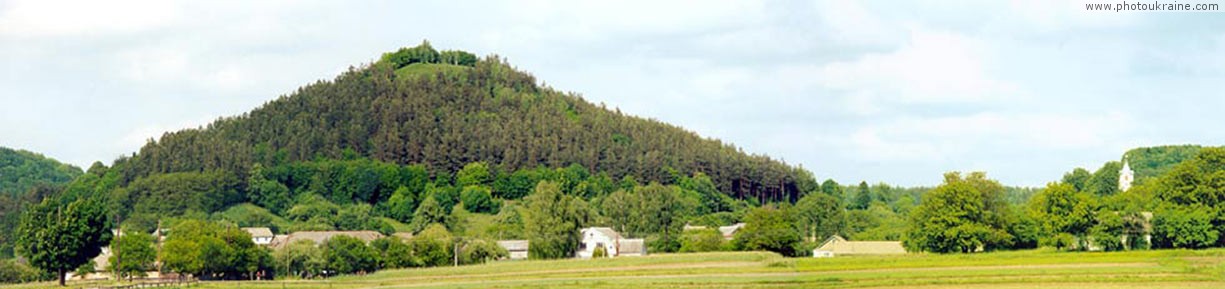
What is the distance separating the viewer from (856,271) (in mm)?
101625

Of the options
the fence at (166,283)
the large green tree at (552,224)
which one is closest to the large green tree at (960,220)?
the large green tree at (552,224)

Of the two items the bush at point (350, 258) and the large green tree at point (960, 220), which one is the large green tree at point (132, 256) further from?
the large green tree at point (960, 220)

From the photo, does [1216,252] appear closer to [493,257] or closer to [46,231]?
[493,257]

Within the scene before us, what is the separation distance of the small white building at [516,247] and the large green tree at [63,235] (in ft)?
137

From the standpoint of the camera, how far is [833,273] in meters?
100

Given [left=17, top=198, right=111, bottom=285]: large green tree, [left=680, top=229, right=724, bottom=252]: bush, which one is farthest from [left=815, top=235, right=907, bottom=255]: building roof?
[left=17, top=198, right=111, bottom=285]: large green tree

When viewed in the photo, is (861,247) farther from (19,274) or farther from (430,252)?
(19,274)

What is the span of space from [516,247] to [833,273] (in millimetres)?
73619

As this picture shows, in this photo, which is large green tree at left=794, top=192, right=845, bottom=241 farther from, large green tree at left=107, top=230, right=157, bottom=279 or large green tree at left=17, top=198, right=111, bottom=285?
large green tree at left=17, top=198, right=111, bottom=285

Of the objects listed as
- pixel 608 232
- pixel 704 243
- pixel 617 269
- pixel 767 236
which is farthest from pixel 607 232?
pixel 617 269

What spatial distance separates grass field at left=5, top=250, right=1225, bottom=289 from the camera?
88875 mm

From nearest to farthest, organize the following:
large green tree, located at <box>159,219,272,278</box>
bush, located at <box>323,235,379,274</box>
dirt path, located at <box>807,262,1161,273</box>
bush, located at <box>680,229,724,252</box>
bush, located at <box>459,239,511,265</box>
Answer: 1. dirt path, located at <box>807,262,1161,273</box>
2. large green tree, located at <box>159,219,272,278</box>
3. bush, located at <box>323,235,379,274</box>
4. bush, located at <box>680,229,724,252</box>
5. bush, located at <box>459,239,511,265</box>

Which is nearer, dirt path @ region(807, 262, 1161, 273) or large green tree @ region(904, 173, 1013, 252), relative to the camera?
dirt path @ region(807, 262, 1161, 273)

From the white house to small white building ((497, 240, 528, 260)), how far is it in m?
6.47
